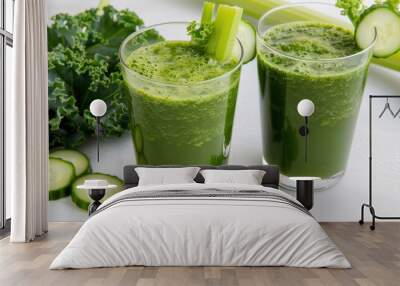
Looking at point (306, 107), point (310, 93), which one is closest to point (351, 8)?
point (310, 93)

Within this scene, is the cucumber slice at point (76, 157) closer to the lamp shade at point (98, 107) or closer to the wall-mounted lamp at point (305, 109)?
the lamp shade at point (98, 107)

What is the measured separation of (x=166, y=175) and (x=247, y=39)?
1629mm

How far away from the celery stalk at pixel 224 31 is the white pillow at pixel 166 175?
1108mm

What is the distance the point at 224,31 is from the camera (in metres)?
5.85

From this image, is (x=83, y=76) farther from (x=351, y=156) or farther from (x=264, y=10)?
(x=351, y=156)

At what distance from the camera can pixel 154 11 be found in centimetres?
634

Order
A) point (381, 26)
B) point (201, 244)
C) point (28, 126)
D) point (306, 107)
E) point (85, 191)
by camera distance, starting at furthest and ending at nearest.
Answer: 1. point (85, 191)
2. point (381, 26)
3. point (306, 107)
4. point (28, 126)
5. point (201, 244)

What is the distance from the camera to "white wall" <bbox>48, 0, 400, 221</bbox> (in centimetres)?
621

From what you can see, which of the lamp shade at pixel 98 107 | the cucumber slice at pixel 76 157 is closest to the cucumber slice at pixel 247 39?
the lamp shade at pixel 98 107

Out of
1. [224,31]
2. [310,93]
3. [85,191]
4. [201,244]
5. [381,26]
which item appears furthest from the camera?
[85,191]

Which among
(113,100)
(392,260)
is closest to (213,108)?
(113,100)

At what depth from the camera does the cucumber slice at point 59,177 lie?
6.22 m

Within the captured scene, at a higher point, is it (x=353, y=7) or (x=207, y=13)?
(x=353, y=7)

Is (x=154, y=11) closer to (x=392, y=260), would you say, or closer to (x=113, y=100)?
(x=113, y=100)
